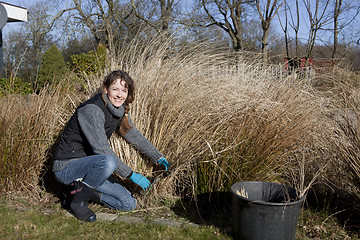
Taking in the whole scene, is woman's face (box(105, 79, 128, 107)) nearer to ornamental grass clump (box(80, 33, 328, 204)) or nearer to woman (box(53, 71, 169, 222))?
woman (box(53, 71, 169, 222))

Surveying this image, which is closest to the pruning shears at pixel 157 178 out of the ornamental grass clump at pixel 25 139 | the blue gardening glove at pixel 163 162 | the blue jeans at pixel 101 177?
the blue gardening glove at pixel 163 162

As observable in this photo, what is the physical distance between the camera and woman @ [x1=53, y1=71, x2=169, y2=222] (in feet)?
8.23

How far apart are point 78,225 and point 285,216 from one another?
151 centimetres

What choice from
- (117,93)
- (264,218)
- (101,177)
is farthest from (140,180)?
(264,218)

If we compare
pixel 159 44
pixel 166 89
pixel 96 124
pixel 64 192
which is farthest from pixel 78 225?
pixel 159 44

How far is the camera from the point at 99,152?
8.32 ft

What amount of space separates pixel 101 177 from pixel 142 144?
1.50 feet

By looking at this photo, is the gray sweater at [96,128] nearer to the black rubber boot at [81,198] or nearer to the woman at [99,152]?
the woman at [99,152]

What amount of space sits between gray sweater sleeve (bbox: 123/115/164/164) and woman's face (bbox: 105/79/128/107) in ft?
0.87

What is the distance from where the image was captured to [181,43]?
147 inches

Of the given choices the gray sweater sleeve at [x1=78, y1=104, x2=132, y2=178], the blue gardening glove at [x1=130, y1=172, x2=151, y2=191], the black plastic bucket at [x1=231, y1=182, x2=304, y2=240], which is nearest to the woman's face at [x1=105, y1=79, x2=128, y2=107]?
the gray sweater sleeve at [x1=78, y1=104, x2=132, y2=178]

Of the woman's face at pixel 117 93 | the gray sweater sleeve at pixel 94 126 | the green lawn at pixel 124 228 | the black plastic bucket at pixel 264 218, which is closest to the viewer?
the black plastic bucket at pixel 264 218

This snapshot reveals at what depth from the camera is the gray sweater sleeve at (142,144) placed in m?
2.77

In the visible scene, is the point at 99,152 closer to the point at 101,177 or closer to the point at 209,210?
the point at 101,177
